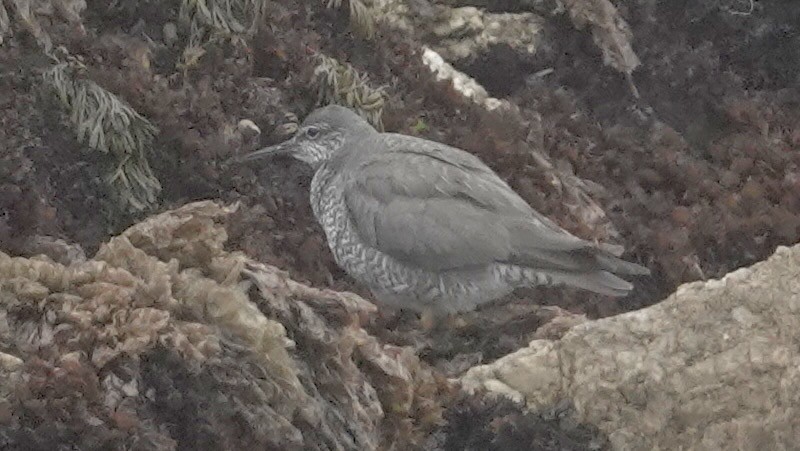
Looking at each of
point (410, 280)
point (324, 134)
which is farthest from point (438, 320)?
point (324, 134)

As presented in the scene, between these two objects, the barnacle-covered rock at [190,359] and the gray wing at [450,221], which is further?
the gray wing at [450,221]

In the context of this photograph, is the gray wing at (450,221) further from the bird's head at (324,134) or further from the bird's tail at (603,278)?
the bird's head at (324,134)

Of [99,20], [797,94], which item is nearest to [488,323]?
[99,20]

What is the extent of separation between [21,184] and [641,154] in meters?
4.74

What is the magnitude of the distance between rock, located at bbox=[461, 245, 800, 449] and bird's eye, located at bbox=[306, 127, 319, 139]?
2692 millimetres

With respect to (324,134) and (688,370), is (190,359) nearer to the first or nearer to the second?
(688,370)

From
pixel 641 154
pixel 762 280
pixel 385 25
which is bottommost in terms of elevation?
pixel 641 154

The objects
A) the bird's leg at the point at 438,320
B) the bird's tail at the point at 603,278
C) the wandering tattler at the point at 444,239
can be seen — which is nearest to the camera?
the bird's tail at the point at 603,278

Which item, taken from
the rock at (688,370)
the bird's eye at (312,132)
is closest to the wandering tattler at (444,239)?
the bird's eye at (312,132)

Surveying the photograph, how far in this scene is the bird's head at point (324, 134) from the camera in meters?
7.82

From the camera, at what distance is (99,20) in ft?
26.2

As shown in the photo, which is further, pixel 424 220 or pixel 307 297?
pixel 424 220

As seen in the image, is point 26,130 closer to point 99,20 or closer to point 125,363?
point 99,20

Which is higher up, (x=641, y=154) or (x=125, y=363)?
(x=125, y=363)
